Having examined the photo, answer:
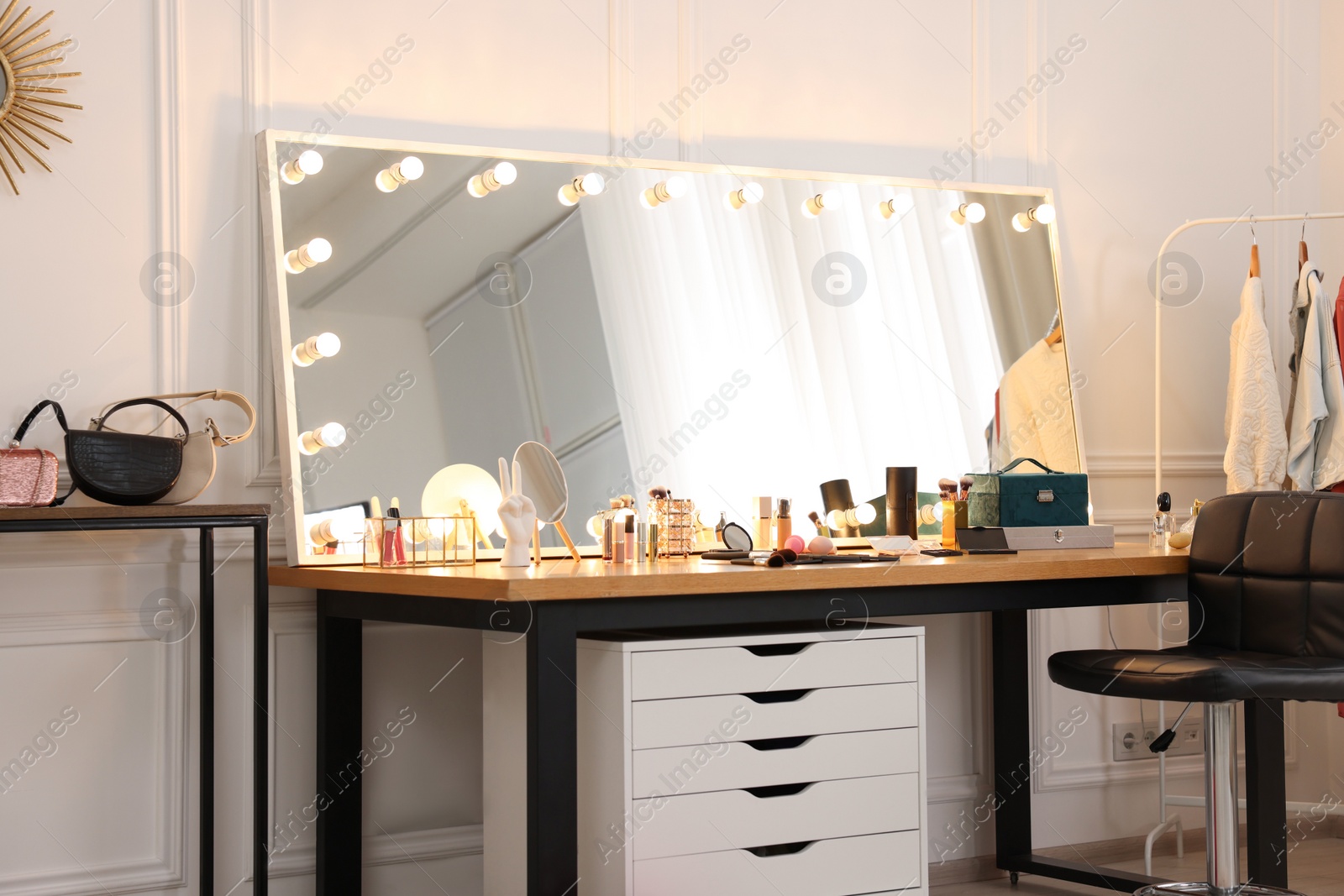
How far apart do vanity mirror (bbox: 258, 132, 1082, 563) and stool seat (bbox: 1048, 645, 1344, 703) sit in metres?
0.79

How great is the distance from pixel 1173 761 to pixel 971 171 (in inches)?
66.4

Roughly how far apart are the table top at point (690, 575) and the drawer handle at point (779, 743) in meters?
0.26

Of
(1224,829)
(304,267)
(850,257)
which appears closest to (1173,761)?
(1224,829)

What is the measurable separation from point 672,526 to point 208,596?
36.5 inches

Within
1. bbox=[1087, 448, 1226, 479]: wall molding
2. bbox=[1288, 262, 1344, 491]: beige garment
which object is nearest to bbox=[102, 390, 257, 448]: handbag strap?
bbox=[1087, 448, 1226, 479]: wall molding

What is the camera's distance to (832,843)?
2.14 meters

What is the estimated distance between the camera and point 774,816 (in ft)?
6.89

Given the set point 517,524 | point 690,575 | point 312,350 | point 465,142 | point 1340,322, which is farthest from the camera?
point 1340,322

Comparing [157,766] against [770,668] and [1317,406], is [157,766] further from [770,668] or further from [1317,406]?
[1317,406]

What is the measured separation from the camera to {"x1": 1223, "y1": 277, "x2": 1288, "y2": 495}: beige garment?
126 inches

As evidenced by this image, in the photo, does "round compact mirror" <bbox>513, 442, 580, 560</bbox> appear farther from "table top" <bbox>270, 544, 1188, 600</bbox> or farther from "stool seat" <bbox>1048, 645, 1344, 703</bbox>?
"stool seat" <bbox>1048, 645, 1344, 703</bbox>

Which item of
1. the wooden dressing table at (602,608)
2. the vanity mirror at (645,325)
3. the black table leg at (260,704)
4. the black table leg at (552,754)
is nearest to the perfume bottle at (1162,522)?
Answer: the wooden dressing table at (602,608)

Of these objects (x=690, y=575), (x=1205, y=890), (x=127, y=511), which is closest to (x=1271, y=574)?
(x=1205, y=890)

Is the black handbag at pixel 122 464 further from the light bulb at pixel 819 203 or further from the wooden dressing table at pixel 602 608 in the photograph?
the light bulb at pixel 819 203
